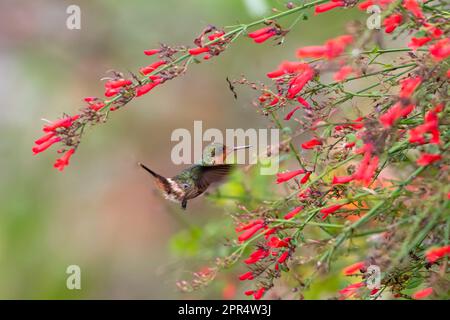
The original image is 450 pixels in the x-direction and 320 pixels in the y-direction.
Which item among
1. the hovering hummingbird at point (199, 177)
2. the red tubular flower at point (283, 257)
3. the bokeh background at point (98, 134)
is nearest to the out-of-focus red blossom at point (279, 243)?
the red tubular flower at point (283, 257)

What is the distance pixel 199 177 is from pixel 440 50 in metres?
1.64

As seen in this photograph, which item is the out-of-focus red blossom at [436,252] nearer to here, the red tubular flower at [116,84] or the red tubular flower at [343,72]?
the red tubular flower at [343,72]

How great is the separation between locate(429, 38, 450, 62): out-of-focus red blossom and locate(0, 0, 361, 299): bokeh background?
4.95 metres

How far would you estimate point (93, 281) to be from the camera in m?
7.52

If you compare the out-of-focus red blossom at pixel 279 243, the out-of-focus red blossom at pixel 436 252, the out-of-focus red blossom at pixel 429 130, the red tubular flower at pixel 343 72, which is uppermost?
the red tubular flower at pixel 343 72

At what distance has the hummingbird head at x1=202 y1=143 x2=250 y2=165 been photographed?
3100 mm

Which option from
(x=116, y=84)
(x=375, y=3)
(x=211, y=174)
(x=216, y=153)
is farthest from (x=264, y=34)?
(x=211, y=174)

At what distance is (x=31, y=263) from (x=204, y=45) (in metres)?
5.47

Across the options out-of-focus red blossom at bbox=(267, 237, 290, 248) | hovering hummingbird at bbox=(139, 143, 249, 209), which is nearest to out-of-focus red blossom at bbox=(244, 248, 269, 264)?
out-of-focus red blossom at bbox=(267, 237, 290, 248)

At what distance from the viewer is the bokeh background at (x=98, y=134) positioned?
7.29 metres

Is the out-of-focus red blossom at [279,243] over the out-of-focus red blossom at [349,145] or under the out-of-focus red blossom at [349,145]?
under

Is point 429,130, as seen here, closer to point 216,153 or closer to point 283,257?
point 283,257
